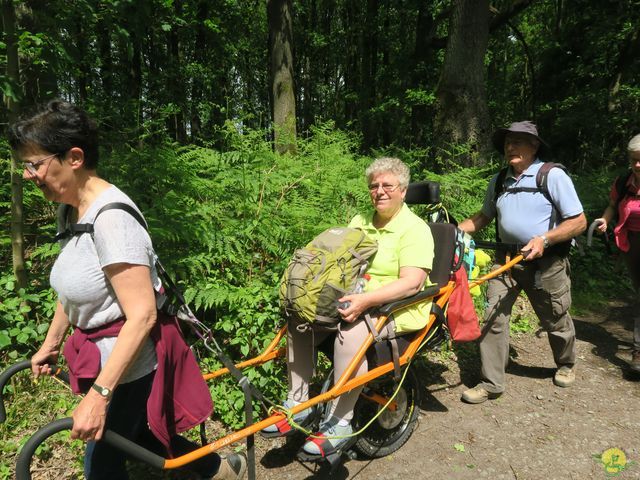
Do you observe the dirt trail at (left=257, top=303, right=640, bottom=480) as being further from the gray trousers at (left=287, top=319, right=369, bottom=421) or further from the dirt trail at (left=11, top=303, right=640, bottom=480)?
the gray trousers at (left=287, top=319, right=369, bottom=421)

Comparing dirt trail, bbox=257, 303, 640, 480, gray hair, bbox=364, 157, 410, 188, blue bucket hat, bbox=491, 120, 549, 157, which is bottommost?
dirt trail, bbox=257, 303, 640, 480

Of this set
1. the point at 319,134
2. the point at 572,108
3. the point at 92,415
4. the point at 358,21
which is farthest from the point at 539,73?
the point at 92,415

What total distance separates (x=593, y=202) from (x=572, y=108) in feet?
23.6

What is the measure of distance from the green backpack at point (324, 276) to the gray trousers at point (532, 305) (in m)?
1.85

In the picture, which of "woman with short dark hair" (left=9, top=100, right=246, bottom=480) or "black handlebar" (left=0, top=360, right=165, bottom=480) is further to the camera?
"woman with short dark hair" (left=9, top=100, right=246, bottom=480)

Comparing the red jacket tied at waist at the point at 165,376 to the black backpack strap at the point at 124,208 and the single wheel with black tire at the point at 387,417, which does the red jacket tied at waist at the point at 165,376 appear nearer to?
the black backpack strap at the point at 124,208

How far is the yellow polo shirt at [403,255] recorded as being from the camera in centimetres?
292

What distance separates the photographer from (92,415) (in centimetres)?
164

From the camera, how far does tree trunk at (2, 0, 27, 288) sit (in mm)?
3160

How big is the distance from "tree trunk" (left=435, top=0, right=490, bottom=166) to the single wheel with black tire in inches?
179

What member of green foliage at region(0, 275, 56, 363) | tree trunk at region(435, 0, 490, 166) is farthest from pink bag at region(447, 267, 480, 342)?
tree trunk at region(435, 0, 490, 166)

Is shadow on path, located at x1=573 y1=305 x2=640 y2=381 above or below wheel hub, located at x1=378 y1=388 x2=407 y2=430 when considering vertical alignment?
below

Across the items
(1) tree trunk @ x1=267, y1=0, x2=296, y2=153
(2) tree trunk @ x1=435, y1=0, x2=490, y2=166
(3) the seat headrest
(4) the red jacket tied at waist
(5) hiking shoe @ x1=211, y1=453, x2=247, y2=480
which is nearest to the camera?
(4) the red jacket tied at waist

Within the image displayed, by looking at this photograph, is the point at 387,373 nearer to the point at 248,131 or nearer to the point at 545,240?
the point at 545,240
